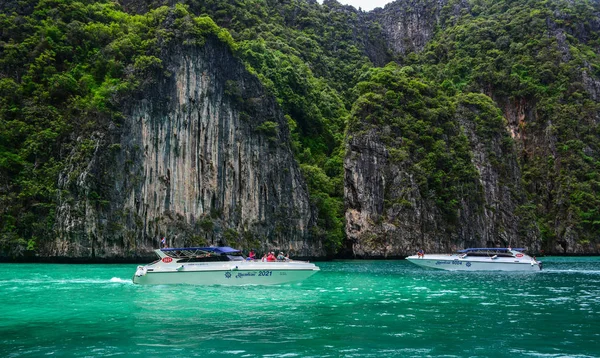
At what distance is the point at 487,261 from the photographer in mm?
46469

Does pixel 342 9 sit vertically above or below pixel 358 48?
above

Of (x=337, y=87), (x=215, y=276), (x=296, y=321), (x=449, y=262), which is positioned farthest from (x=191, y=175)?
(x=337, y=87)

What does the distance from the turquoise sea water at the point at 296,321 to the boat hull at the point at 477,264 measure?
55.2ft

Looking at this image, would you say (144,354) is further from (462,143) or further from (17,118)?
(462,143)

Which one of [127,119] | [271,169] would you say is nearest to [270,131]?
→ [271,169]

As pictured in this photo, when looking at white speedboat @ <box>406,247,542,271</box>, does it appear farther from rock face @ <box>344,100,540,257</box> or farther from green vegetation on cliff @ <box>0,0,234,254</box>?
green vegetation on cliff @ <box>0,0,234,254</box>

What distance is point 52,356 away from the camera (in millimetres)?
11867

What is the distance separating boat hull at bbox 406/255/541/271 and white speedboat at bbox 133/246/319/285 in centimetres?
2093

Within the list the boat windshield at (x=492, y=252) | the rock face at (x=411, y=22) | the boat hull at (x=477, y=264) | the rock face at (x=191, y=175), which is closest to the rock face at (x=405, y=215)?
the rock face at (x=191, y=175)

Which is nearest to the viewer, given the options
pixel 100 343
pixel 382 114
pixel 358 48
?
pixel 100 343

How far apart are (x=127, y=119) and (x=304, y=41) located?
54.7 m

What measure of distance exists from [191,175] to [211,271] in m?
28.5

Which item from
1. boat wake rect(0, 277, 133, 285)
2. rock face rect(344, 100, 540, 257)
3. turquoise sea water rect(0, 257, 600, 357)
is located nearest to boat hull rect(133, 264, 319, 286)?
turquoise sea water rect(0, 257, 600, 357)

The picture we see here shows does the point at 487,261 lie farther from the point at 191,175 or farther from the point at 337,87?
the point at 337,87
